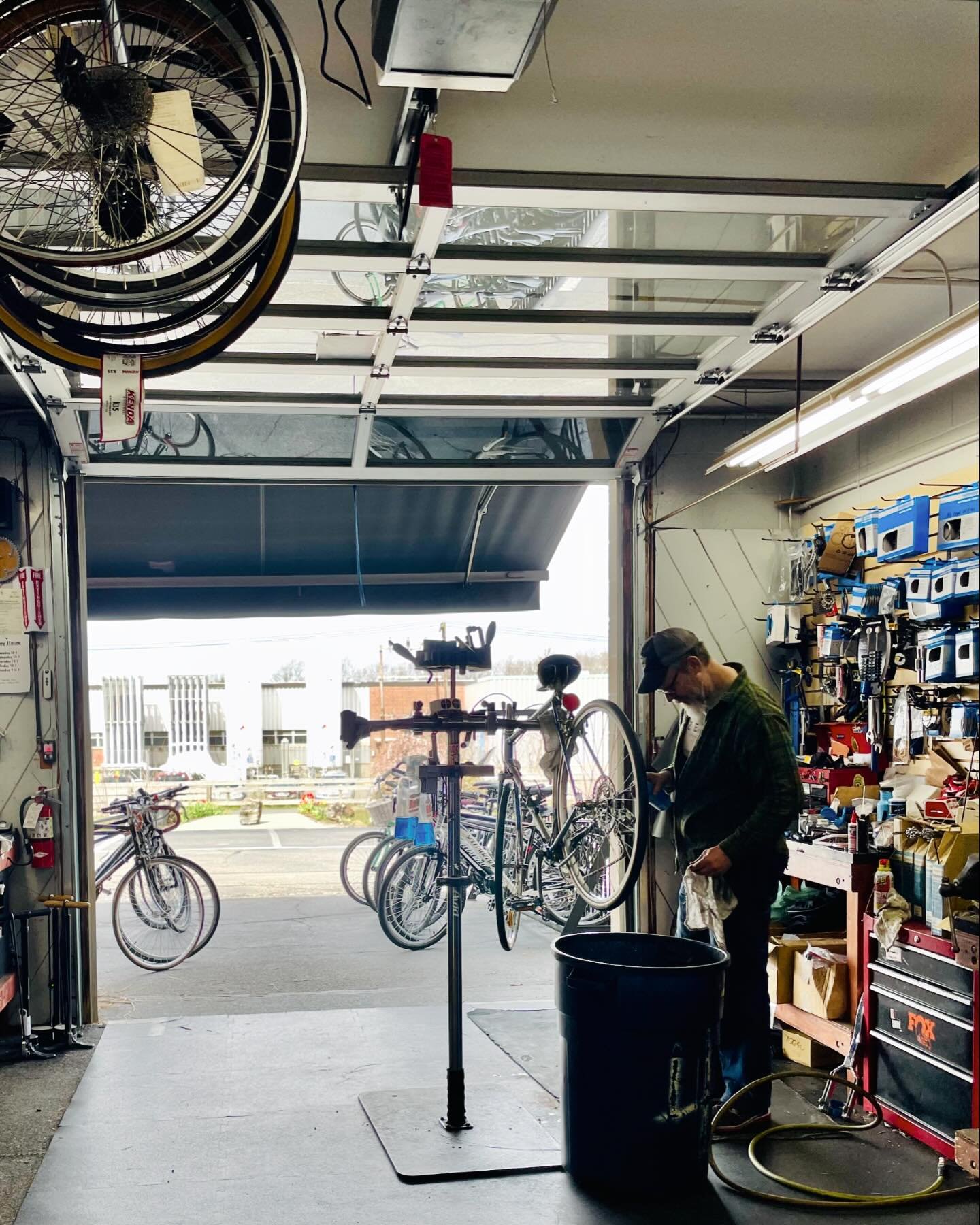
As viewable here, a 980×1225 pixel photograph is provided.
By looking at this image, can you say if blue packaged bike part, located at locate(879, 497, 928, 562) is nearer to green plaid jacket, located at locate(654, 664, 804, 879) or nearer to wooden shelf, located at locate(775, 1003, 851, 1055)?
green plaid jacket, located at locate(654, 664, 804, 879)

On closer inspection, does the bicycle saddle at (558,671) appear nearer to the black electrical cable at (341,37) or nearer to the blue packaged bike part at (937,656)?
the blue packaged bike part at (937,656)

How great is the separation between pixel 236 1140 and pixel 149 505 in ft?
11.2

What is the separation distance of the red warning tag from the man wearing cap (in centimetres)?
171

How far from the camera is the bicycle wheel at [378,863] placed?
6645 mm

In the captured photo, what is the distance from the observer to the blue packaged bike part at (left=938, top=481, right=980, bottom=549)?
201 centimetres

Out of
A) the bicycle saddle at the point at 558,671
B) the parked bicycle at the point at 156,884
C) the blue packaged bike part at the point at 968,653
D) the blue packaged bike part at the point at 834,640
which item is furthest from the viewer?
the parked bicycle at the point at 156,884

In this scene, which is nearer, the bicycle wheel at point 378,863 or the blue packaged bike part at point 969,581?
the blue packaged bike part at point 969,581

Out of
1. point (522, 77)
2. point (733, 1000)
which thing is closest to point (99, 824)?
point (733, 1000)

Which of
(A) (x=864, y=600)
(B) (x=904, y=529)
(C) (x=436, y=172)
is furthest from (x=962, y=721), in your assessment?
(C) (x=436, y=172)

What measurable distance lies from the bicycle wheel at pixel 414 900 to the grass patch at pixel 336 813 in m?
3.63

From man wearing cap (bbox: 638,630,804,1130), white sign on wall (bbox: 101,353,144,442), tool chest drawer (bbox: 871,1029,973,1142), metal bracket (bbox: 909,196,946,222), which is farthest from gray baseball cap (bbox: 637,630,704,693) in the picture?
white sign on wall (bbox: 101,353,144,442)

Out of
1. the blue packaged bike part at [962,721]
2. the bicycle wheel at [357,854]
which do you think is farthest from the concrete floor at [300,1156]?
the bicycle wheel at [357,854]

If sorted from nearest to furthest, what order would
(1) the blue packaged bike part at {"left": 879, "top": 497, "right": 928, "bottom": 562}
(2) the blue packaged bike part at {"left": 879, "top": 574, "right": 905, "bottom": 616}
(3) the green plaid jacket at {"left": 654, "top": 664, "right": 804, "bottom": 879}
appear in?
1. (1) the blue packaged bike part at {"left": 879, "top": 497, "right": 928, "bottom": 562}
2. (3) the green plaid jacket at {"left": 654, "top": 664, "right": 804, "bottom": 879}
3. (2) the blue packaged bike part at {"left": 879, "top": 574, "right": 905, "bottom": 616}

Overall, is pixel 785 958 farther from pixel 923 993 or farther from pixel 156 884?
pixel 156 884
